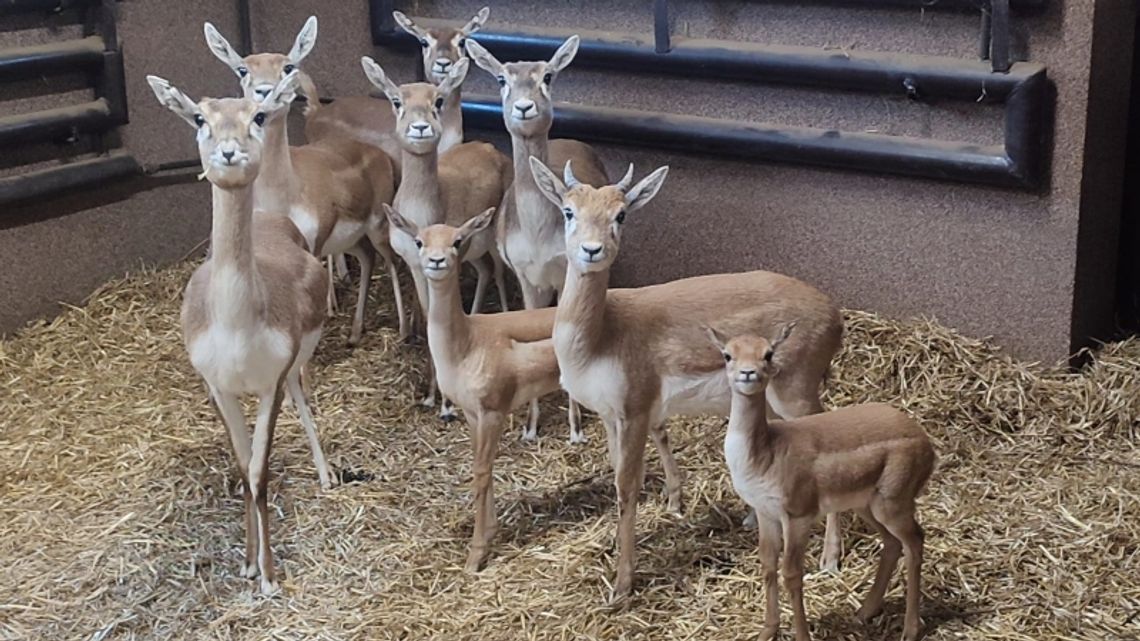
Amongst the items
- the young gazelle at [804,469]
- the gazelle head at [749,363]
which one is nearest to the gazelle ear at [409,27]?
the young gazelle at [804,469]

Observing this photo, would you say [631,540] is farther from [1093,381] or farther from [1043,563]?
[1093,381]

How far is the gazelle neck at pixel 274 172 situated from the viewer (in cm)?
645

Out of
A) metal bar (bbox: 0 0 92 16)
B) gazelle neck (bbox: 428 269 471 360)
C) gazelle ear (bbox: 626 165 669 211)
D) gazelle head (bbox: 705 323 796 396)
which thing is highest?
metal bar (bbox: 0 0 92 16)

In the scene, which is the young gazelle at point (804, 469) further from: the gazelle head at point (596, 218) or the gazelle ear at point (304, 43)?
the gazelle ear at point (304, 43)

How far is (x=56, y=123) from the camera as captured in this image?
23.8 feet

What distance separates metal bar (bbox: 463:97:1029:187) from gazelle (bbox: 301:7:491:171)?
1.43ft

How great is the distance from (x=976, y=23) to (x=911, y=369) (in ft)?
5.05

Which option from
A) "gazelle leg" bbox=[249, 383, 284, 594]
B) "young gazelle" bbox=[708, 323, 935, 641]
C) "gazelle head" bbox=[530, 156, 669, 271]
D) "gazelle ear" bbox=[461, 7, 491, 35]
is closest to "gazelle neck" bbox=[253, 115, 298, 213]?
"gazelle ear" bbox=[461, 7, 491, 35]

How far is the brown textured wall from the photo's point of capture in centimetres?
731

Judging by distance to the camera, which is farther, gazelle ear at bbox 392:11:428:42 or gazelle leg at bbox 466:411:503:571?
gazelle ear at bbox 392:11:428:42

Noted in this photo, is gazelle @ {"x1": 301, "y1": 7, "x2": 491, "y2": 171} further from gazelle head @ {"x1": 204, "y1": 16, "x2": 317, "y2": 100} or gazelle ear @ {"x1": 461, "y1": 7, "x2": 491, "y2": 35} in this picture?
gazelle head @ {"x1": 204, "y1": 16, "x2": 317, "y2": 100}

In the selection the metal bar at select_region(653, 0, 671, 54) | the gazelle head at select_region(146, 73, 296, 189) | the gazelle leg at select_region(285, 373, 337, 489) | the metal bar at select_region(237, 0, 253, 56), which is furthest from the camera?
the metal bar at select_region(237, 0, 253, 56)

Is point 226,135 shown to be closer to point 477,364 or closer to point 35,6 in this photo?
point 477,364

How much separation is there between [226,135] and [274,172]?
176cm
